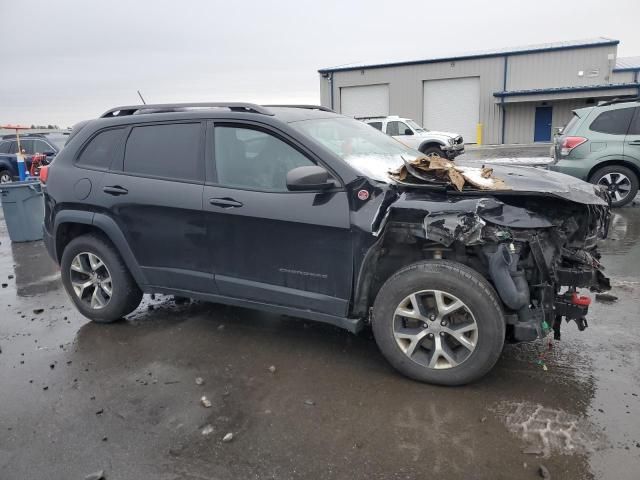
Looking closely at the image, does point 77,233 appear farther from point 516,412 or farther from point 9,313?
point 516,412

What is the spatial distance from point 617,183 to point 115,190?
8202mm

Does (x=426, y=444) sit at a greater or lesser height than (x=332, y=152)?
lesser

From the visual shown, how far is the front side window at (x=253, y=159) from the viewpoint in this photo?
3.76 metres

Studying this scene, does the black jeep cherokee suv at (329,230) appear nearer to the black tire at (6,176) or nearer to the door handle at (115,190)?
the door handle at (115,190)

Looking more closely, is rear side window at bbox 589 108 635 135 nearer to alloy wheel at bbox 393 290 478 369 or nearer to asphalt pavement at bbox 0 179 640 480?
asphalt pavement at bbox 0 179 640 480

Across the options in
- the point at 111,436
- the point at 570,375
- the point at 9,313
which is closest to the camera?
the point at 111,436

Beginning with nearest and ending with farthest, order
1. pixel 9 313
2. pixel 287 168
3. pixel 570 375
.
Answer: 1. pixel 570 375
2. pixel 287 168
3. pixel 9 313

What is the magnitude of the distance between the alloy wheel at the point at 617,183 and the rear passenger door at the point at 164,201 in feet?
24.5

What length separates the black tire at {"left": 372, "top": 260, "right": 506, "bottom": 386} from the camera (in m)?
3.18

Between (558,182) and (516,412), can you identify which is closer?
(516,412)

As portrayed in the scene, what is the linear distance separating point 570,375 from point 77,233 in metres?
4.26

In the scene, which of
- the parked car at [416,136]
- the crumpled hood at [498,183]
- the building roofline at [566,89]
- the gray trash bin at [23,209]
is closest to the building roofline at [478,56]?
the building roofline at [566,89]

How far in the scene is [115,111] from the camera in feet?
15.6

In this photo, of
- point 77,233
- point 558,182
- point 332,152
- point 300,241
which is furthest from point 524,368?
point 77,233
